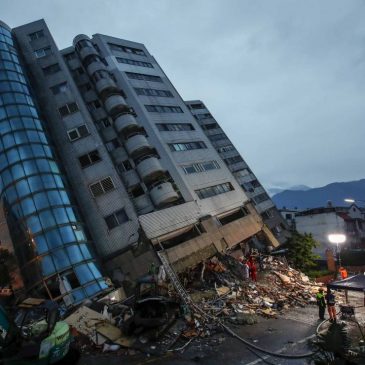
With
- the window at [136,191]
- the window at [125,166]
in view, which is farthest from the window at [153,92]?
the window at [136,191]

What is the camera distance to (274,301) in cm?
2045

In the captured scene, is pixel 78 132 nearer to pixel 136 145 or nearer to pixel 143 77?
pixel 136 145

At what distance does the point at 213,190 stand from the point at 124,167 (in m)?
10.3

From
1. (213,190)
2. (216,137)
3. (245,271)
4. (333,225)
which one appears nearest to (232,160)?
(216,137)

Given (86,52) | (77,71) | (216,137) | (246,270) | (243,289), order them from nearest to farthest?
(243,289)
(246,270)
(86,52)
(77,71)
(216,137)

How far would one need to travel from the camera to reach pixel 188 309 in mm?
17609

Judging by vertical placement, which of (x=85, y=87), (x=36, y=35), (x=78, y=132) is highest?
(x=36, y=35)

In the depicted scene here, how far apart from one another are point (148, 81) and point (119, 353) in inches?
1447

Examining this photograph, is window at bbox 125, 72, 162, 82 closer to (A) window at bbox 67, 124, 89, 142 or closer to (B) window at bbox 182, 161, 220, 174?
(A) window at bbox 67, 124, 89, 142

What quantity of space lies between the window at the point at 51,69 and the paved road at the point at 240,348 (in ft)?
105

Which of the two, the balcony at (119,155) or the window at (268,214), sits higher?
the balcony at (119,155)

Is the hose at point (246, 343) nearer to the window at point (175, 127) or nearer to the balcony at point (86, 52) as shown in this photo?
the window at point (175, 127)

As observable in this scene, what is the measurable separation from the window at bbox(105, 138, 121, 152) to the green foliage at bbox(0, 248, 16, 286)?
14964mm

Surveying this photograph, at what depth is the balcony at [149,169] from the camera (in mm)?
32803
